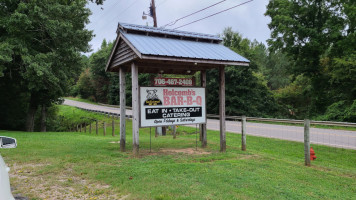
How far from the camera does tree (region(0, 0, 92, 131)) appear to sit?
1310 cm

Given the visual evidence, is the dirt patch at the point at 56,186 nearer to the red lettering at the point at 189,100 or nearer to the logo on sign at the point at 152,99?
the logo on sign at the point at 152,99

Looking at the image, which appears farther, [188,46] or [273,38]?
[273,38]

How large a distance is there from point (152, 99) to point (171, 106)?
691 millimetres

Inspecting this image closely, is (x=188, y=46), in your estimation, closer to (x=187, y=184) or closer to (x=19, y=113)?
(x=187, y=184)

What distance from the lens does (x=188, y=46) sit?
28.1 ft

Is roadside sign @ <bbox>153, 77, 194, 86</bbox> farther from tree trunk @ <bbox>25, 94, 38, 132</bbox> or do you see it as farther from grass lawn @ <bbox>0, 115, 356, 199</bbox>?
tree trunk @ <bbox>25, 94, 38, 132</bbox>

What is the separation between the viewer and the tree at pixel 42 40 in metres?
13.1

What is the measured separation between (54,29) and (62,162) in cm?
1037

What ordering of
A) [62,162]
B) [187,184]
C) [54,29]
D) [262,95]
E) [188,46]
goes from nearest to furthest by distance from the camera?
[187,184] → [62,162] → [188,46] → [54,29] → [262,95]

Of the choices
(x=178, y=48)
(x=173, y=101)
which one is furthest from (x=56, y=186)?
(x=178, y=48)

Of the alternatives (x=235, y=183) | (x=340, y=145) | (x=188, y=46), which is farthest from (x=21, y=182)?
(x=340, y=145)

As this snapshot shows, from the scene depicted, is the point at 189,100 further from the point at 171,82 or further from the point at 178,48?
the point at 178,48

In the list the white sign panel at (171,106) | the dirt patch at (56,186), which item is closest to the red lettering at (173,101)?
the white sign panel at (171,106)

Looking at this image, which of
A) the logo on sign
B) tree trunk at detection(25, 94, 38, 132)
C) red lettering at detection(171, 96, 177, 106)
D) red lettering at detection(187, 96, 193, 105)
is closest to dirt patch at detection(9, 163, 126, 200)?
the logo on sign
